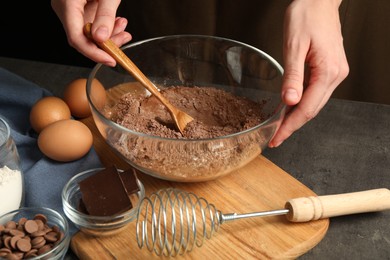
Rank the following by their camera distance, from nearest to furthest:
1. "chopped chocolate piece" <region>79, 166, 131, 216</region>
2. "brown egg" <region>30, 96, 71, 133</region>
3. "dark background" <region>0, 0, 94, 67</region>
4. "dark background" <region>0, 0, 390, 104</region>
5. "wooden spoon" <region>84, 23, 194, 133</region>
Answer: "chopped chocolate piece" <region>79, 166, 131, 216</region>
"wooden spoon" <region>84, 23, 194, 133</region>
"brown egg" <region>30, 96, 71, 133</region>
"dark background" <region>0, 0, 390, 104</region>
"dark background" <region>0, 0, 94, 67</region>

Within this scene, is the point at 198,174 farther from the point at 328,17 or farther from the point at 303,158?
the point at 328,17

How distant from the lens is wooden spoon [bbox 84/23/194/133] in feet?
4.79

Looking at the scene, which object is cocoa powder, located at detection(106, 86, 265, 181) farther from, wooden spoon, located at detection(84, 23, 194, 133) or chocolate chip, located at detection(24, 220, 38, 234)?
chocolate chip, located at detection(24, 220, 38, 234)

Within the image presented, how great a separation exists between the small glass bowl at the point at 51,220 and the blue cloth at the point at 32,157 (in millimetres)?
57

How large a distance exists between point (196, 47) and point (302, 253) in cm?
73

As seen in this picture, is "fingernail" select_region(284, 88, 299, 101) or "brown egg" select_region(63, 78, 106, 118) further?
"brown egg" select_region(63, 78, 106, 118)

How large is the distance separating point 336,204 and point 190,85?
2.02 feet

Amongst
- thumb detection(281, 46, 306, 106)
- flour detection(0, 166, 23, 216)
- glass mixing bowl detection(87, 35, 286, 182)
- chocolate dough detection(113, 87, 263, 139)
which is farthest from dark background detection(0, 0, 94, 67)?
thumb detection(281, 46, 306, 106)

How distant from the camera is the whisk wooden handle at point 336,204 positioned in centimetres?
139

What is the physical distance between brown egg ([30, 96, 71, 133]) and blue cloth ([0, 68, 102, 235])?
0.05 metres

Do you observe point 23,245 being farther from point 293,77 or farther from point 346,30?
point 346,30

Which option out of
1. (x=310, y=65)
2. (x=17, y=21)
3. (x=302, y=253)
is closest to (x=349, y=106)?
(x=310, y=65)

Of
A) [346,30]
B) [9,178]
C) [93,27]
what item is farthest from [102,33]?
[346,30]

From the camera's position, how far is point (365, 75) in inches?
89.4
